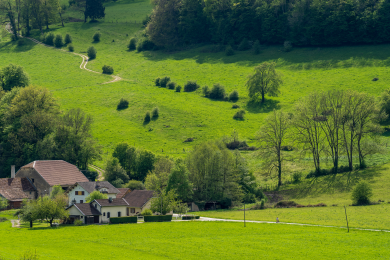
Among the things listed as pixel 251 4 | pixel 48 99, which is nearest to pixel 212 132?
pixel 48 99

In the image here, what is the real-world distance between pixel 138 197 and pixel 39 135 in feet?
107

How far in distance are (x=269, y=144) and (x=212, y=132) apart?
72.1 ft

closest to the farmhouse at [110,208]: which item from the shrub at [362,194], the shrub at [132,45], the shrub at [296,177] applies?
the shrub at [296,177]

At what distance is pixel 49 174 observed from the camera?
8575 centimetres

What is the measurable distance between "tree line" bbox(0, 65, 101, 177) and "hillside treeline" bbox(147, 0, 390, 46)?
7560 cm

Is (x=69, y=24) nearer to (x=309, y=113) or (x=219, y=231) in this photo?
(x=309, y=113)

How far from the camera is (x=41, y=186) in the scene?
281 feet

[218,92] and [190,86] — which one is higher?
[190,86]

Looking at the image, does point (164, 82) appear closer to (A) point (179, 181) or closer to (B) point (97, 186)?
(B) point (97, 186)

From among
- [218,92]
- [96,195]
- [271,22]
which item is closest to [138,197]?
[96,195]

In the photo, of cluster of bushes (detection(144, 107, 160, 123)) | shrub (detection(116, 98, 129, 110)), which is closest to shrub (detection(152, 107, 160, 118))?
cluster of bushes (detection(144, 107, 160, 123))

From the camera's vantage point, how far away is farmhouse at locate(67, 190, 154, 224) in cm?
6844

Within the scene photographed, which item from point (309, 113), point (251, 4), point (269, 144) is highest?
point (251, 4)

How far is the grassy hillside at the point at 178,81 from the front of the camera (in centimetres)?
10900
